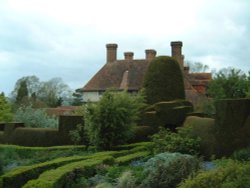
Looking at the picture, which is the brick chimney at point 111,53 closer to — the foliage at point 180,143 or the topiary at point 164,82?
the topiary at point 164,82

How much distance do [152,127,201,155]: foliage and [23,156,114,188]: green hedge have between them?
9.28ft

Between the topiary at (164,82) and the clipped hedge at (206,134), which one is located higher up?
the topiary at (164,82)

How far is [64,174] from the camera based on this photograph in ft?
36.3

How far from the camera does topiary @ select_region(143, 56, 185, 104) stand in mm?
23062

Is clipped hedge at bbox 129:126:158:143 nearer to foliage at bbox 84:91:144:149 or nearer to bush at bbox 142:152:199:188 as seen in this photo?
foliage at bbox 84:91:144:149

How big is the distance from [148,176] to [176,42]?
3301 centimetres

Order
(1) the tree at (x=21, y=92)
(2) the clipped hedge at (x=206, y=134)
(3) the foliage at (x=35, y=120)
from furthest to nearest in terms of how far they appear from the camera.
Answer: (1) the tree at (x=21, y=92), (3) the foliage at (x=35, y=120), (2) the clipped hedge at (x=206, y=134)

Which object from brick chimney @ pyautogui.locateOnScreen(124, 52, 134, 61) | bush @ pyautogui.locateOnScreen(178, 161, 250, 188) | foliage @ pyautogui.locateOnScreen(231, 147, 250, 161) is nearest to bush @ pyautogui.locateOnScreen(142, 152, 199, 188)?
bush @ pyautogui.locateOnScreen(178, 161, 250, 188)

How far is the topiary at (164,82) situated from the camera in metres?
23.1

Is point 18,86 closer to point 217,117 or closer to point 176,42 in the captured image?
point 176,42

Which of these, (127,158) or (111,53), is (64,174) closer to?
(127,158)

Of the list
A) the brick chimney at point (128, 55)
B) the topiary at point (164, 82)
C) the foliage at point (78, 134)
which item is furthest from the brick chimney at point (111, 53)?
the foliage at point (78, 134)

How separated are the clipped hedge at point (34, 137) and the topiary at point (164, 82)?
500 centimetres

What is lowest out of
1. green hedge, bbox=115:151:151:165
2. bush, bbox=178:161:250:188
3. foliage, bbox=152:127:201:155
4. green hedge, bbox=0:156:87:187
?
green hedge, bbox=0:156:87:187
